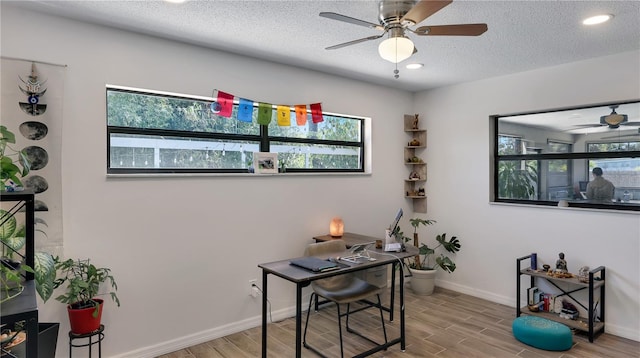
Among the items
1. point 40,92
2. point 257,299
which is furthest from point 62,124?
point 257,299

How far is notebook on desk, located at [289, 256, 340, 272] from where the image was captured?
255 centimetres

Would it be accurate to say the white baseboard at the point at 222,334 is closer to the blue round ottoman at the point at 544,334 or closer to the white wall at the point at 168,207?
the white wall at the point at 168,207

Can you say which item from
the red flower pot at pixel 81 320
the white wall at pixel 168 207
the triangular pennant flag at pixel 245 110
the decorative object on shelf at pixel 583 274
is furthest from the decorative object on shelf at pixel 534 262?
the red flower pot at pixel 81 320

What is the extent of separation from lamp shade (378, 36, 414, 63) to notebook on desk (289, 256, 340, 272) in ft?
4.71

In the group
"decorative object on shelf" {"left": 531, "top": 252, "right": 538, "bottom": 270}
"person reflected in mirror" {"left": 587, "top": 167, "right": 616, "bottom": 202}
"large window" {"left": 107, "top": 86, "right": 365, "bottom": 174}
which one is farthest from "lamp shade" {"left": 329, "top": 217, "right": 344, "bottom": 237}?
"person reflected in mirror" {"left": 587, "top": 167, "right": 616, "bottom": 202}

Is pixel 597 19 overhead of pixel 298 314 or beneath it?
overhead

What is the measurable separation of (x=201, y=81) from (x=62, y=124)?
3.58 feet

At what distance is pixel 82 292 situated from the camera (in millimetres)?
2518

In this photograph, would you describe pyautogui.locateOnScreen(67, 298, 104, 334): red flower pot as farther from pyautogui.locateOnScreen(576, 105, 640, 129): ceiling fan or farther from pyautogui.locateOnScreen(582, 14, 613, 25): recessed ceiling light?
pyautogui.locateOnScreen(576, 105, 640, 129): ceiling fan

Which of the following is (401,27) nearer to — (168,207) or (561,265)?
(168,207)

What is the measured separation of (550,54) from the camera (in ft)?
11.2

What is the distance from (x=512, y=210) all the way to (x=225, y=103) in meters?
3.22

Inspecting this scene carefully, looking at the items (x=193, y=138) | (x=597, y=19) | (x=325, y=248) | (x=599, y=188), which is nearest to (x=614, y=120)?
(x=599, y=188)

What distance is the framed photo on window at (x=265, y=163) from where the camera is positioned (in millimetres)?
3602
